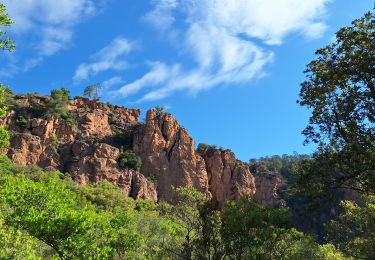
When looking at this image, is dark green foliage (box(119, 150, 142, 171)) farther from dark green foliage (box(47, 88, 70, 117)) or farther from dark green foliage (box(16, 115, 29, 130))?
dark green foliage (box(16, 115, 29, 130))

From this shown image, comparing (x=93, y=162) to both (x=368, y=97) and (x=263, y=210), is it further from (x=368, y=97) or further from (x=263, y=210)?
(x=368, y=97)

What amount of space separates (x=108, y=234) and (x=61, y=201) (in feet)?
21.3

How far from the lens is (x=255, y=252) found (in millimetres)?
24188

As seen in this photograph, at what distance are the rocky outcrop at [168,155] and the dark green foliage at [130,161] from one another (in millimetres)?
2165

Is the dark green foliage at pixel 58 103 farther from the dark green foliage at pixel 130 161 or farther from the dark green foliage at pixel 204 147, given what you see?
the dark green foliage at pixel 204 147

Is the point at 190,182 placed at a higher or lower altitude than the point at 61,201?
higher

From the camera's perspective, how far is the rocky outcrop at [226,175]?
95.2m

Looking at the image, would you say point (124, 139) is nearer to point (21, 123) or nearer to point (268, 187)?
point (21, 123)

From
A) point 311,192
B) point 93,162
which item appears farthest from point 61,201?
point 93,162

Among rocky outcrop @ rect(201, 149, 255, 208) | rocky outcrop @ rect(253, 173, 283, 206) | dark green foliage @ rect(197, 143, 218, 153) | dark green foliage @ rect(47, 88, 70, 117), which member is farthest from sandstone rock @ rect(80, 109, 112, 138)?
rocky outcrop @ rect(253, 173, 283, 206)

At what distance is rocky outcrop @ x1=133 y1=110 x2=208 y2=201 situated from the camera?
9194cm

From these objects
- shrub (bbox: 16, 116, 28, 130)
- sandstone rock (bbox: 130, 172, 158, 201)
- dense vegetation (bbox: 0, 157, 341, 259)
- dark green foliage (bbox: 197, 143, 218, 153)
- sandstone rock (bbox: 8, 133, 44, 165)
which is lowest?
dense vegetation (bbox: 0, 157, 341, 259)

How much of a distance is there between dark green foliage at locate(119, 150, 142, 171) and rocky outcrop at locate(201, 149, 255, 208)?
1727 cm

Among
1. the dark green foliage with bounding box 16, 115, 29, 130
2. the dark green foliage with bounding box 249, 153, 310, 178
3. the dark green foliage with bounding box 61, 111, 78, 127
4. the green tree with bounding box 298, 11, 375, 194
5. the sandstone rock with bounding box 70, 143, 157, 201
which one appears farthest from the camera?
the dark green foliage with bounding box 249, 153, 310, 178
